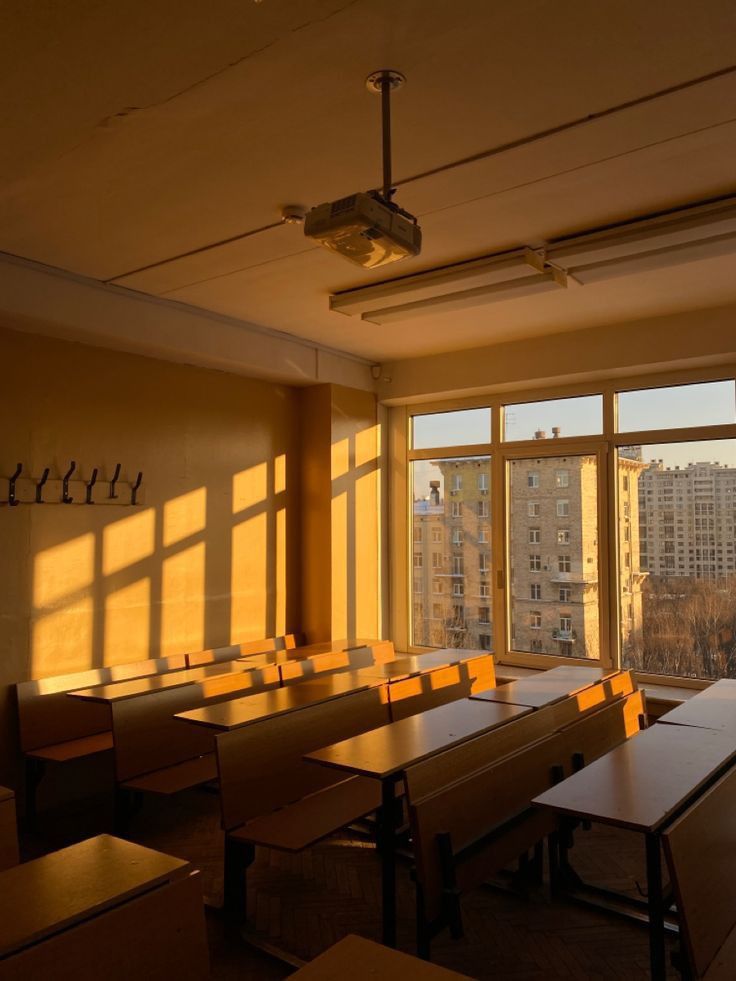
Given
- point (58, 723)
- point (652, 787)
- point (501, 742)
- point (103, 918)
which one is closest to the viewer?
point (103, 918)

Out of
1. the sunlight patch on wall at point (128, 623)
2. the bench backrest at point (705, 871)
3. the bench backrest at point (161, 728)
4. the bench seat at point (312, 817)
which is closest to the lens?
the bench backrest at point (705, 871)

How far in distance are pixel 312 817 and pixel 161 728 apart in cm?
116

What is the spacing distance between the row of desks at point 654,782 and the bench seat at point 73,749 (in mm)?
2722

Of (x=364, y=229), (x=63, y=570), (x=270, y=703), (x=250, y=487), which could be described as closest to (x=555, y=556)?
(x=250, y=487)

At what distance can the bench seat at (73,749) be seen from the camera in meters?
4.17

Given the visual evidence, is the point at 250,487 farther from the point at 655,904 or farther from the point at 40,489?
the point at 655,904

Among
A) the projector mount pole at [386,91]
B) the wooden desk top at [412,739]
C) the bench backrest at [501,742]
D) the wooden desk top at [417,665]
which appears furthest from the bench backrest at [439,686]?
the projector mount pole at [386,91]

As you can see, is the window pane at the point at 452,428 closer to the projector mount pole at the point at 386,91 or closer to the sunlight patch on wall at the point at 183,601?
the sunlight patch on wall at the point at 183,601

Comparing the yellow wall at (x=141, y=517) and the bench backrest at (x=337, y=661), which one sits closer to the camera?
the yellow wall at (x=141, y=517)

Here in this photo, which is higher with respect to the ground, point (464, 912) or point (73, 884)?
point (73, 884)

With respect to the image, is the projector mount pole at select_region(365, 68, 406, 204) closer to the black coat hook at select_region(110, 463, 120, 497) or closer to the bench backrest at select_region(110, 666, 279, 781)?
the bench backrest at select_region(110, 666, 279, 781)

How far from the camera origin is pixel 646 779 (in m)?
2.72

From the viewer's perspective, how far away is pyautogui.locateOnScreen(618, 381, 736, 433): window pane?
5.32 metres

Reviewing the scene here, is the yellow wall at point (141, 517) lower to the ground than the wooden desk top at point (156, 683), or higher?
higher
